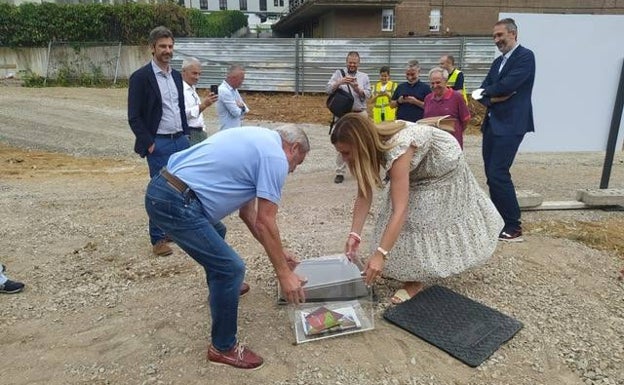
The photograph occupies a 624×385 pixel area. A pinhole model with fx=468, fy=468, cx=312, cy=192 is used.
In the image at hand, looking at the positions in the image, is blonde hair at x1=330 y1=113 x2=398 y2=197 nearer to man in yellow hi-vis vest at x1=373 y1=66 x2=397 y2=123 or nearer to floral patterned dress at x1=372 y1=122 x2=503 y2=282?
floral patterned dress at x1=372 y1=122 x2=503 y2=282

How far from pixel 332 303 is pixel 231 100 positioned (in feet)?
10.5

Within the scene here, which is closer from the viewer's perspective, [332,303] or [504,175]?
[332,303]

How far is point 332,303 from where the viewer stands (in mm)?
3191

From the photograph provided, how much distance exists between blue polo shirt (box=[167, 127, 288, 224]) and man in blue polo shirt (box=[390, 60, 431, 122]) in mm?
4279

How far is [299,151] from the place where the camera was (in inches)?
92.3

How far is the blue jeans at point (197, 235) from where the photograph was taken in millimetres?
2281

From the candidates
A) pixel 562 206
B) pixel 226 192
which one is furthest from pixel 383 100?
pixel 226 192

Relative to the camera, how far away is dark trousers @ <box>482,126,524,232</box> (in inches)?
166

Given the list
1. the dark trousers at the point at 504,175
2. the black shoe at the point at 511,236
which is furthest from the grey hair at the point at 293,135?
the black shoe at the point at 511,236

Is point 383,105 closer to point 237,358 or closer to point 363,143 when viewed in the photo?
point 363,143

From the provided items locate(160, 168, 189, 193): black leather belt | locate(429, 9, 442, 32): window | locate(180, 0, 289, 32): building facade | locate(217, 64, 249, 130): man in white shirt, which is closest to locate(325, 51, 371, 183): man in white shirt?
locate(217, 64, 249, 130): man in white shirt

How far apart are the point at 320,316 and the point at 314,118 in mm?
11053

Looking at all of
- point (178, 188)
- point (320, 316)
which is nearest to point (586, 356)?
point (320, 316)

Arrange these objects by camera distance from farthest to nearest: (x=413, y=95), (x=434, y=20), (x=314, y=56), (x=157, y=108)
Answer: (x=434, y=20), (x=314, y=56), (x=413, y=95), (x=157, y=108)
